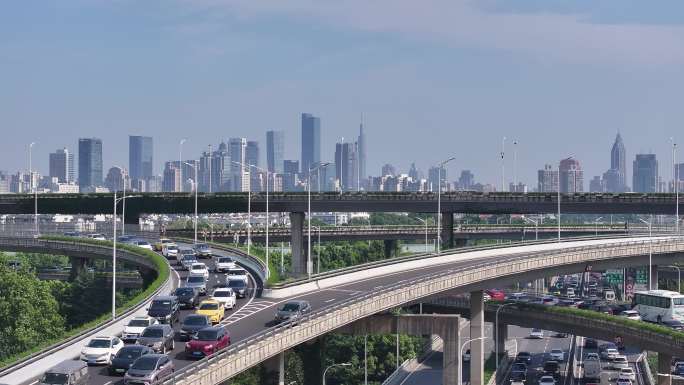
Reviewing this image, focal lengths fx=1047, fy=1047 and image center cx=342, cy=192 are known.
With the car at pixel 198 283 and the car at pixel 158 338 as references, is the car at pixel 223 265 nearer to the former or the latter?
the car at pixel 198 283

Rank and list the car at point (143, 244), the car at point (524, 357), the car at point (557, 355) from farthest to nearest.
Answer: the car at point (557, 355) < the car at point (524, 357) < the car at point (143, 244)

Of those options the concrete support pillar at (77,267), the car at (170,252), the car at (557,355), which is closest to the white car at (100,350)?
the car at (170,252)

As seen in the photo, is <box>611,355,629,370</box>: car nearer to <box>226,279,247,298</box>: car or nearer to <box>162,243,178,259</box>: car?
<box>162,243,178,259</box>: car

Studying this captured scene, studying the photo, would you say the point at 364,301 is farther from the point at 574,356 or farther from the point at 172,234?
the point at 172,234

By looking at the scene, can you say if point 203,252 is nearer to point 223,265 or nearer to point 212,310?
point 223,265

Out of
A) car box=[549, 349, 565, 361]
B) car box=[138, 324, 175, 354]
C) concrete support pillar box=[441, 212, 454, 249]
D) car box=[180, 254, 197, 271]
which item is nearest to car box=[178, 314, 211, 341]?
car box=[138, 324, 175, 354]

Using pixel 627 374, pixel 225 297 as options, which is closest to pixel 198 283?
pixel 225 297

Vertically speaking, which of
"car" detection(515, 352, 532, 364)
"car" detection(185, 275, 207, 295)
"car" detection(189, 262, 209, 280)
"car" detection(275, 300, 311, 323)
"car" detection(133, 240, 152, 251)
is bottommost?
"car" detection(515, 352, 532, 364)
